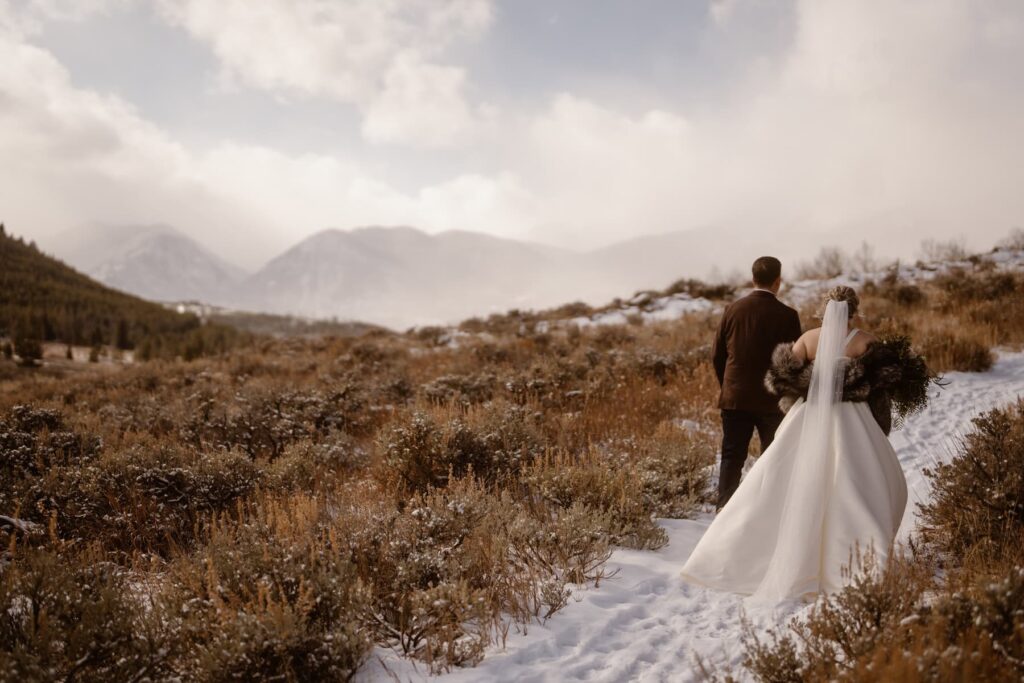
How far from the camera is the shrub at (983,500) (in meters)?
3.51

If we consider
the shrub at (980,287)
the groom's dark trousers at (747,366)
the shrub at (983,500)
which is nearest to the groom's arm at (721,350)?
the groom's dark trousers at (747,366)

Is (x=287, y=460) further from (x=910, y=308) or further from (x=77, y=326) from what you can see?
(x=77, y=326)

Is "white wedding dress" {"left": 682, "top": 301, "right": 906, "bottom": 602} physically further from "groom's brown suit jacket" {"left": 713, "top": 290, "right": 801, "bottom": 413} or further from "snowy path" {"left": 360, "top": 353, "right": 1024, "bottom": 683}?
"groom's brown suit jacket" {"left": 713, "top": 290, "right": 801, "bottom": 413}

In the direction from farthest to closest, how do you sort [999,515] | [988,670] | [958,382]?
[958,382] → [999,515] → [988,670]

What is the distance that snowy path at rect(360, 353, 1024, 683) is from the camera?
2.88 meters

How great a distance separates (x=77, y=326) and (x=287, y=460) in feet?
114

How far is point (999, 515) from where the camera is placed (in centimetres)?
364

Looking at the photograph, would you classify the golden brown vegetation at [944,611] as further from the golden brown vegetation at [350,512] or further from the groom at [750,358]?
the groom at [750,358]

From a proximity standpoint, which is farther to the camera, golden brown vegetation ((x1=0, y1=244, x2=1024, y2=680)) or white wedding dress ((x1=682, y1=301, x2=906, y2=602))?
white wedding dress ((x1=682, y1=301, x2=906, y2=602))

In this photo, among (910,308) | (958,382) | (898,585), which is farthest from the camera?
(910,308)

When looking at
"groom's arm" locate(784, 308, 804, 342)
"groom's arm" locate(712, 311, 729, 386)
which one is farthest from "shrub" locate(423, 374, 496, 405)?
"groom's arm" locate(784, 308, 804, 342)

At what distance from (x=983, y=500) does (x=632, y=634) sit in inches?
108

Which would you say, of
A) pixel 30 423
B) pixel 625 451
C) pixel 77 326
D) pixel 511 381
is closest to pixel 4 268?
pixel 77 326

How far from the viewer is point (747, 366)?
15.2 feet
